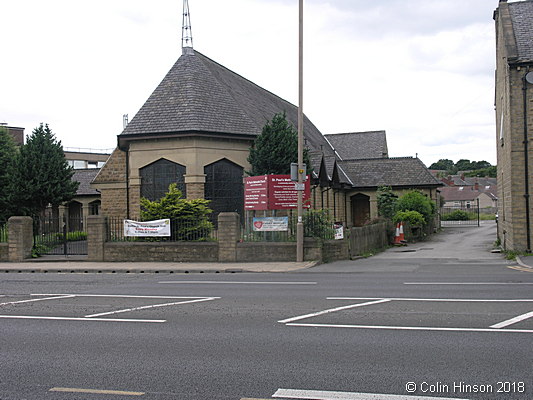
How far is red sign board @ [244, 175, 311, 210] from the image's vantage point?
2098 cm

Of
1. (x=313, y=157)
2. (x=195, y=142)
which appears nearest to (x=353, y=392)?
(x=195, y=142)

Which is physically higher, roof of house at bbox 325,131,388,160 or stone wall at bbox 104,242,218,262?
roof of house at bbox 325,131,388,160

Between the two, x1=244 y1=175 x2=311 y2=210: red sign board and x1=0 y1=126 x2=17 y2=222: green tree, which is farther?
x1=0 y1=126 x2=17 y2=222: green tree

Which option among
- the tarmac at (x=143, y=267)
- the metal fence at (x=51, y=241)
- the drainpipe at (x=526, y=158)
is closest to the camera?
the tarmac at (x=143, y=267)

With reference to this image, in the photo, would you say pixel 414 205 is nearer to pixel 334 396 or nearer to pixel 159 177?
pixel 159 177

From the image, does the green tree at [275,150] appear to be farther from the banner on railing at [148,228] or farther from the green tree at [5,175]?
the green tree at [5,175]

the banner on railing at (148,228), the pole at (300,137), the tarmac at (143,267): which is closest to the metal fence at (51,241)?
the tarmac at (143,267)

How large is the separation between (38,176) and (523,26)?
26.3 m

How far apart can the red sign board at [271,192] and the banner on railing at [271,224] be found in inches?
23.9

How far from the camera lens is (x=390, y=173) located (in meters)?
42.3

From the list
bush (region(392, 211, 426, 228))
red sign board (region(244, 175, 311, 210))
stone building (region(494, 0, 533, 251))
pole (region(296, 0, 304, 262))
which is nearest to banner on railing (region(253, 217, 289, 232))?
red sign board (region(244, 175, 311, 210))

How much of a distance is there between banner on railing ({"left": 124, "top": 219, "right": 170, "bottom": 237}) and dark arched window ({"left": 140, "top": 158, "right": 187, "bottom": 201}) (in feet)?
18.5

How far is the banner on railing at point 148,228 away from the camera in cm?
2180

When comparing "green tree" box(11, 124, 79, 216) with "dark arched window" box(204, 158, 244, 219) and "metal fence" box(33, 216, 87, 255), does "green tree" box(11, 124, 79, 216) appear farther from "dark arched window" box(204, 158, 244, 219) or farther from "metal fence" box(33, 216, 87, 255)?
"dark arched window" box(204, 158, 244, 219)
